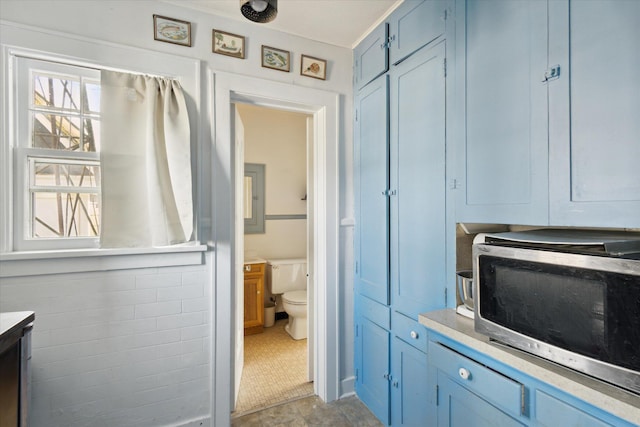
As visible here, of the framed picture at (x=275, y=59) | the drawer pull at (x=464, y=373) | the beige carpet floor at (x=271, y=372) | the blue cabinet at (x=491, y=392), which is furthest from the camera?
the beige carpet floor at (x=271, y=372)

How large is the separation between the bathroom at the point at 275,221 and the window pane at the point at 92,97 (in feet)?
5.51

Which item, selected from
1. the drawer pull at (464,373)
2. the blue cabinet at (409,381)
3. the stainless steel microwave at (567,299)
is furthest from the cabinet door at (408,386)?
the stainless steel microwave at (567,299)

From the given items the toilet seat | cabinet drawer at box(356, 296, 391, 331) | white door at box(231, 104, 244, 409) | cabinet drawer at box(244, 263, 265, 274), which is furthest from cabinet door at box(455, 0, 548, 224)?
cabinet drawer at box(244, 263, 265, 274)

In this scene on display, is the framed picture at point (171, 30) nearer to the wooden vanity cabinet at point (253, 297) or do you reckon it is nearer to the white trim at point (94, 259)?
the white trim at point (94, 259)

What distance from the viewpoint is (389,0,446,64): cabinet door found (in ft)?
5.21

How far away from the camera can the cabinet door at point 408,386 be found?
1.64 meters

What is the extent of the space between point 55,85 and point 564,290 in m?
2.50

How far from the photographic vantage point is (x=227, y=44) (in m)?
2.00

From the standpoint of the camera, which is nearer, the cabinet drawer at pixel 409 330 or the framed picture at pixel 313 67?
the cabinet drawer at pixel 409 330

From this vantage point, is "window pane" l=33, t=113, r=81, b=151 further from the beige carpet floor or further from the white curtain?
the beige carpet floor

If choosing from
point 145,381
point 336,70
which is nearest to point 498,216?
point 336,70

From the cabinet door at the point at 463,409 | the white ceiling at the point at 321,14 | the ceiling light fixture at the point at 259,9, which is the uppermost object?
the white ceiling at the point at 321,14

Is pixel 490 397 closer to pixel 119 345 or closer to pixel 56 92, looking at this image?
pixel 119 345

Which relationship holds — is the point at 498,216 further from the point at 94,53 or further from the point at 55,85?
the point at 55,85
